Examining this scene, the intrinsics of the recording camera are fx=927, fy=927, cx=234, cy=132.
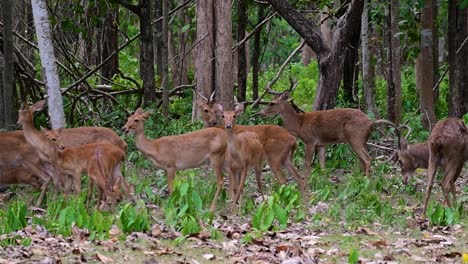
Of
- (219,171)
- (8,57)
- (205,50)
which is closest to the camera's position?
(219,171)

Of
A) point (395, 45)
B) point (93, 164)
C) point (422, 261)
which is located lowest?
point (422, 261)

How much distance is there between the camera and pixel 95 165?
10.4m

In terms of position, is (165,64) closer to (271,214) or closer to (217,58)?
(217,58)

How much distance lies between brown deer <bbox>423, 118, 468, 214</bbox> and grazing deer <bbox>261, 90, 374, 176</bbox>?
2.61 meters

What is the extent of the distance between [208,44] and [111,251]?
29.7 ft

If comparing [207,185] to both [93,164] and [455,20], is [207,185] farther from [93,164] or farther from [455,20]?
[455,20]

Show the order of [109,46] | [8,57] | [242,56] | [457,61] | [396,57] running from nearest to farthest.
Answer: [8,57] < [396,57] < [457,61] < [242,56] < [109,46]

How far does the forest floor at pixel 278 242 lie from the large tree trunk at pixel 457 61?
5.97m

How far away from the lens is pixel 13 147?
1147 centimetres

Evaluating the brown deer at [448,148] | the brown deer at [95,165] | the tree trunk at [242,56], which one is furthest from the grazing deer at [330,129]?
the tree trunk at [242,56]

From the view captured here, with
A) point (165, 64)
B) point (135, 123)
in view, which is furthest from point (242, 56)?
point (135, 123)

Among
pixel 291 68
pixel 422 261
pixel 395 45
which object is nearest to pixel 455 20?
pixel 395 45

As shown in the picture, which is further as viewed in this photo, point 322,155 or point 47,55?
point 322,155

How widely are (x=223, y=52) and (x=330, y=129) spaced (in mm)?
2599
